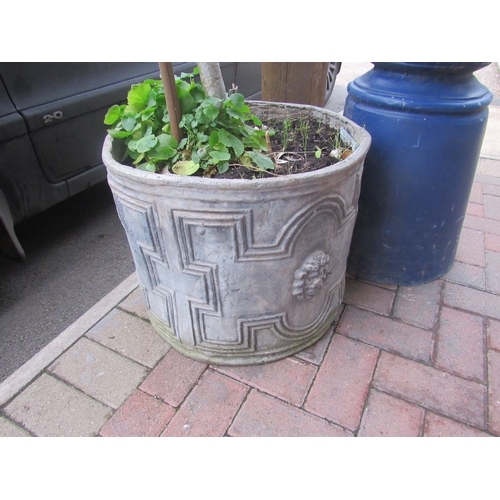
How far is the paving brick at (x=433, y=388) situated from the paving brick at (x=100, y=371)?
1020 mm

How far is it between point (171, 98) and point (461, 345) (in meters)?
1.62

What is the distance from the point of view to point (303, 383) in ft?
5.23

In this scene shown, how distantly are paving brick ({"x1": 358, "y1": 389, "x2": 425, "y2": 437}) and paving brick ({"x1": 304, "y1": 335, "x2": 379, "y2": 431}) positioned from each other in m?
0.03

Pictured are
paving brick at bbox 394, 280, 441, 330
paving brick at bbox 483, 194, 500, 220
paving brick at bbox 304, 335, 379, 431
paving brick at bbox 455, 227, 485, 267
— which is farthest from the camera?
paving brick at bbox 483, 194, 500, 220

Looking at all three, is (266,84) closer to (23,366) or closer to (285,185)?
(285,185)

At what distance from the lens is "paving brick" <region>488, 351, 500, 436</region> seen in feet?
4.74

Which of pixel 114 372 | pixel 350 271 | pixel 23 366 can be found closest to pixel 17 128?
pixel 23 366

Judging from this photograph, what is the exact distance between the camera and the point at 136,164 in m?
1.47

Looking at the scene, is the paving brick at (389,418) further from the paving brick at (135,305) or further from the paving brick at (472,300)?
the paving brick at (135,305)

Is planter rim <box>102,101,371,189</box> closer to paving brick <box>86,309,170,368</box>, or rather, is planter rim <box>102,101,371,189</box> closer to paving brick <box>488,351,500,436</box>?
paving brick <box>86,309,170,368</box>

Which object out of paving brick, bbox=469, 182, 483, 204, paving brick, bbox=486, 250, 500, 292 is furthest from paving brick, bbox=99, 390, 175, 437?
paving brick, bbox=469, 182, 483, 204

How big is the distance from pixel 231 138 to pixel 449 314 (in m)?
1.37

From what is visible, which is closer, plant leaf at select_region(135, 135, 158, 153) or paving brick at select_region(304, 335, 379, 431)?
plant leaf at select_region(135, 135, 158, 153)

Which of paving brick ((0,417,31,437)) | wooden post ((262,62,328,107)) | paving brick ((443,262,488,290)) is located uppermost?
wooden post ((262,62,328,107))
